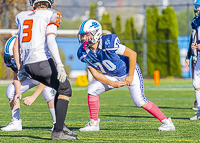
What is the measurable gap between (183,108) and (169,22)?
1684 centimetres

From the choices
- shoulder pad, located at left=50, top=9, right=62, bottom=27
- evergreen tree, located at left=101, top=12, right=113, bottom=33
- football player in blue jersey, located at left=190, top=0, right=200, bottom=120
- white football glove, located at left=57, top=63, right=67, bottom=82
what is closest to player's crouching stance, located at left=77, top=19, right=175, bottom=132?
shoulder pad, located at left=50, top=9, right=62, bottom=27

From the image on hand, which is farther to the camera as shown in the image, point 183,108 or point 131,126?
point 183,108

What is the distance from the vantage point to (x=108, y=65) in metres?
5.92

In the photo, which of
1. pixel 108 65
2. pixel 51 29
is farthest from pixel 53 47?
pixel 108 65

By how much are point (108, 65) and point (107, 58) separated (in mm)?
135

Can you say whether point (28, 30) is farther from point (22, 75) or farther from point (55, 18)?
point (22, 75)

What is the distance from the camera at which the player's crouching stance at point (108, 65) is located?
18.8ft

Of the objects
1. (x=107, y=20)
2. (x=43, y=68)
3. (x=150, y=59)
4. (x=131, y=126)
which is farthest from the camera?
(x=107, y=20)

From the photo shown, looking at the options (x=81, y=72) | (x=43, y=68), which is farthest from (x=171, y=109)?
(x=81, y=72)

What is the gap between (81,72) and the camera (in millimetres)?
34188

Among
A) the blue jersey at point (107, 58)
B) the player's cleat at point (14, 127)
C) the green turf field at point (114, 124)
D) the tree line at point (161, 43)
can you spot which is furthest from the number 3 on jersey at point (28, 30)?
the tree line at point (161, 43)

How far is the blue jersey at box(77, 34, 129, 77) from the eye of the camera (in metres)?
5.72

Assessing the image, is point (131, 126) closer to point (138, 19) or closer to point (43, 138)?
point (43, 138)

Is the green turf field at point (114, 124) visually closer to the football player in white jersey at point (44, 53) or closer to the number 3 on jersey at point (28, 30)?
the football player in white jersey at point (44, 53)
